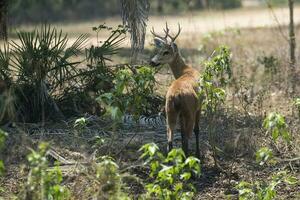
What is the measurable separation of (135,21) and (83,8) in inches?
796

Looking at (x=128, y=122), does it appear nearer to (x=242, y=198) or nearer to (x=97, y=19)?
(x=242, y=198)

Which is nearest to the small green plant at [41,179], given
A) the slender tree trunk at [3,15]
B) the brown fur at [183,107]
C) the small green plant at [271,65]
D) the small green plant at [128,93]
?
the small green plant at [128,93]

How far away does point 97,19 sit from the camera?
28000 mm

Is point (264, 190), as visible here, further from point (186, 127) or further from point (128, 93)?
point (128, 93)

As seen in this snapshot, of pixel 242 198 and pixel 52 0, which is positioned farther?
pixel 52 0

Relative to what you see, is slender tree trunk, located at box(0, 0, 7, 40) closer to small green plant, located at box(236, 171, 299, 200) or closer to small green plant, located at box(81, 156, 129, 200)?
small green plant, located at box(236, 171, 299, 200)

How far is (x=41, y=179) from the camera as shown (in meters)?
6.41

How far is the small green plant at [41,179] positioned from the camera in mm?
6215

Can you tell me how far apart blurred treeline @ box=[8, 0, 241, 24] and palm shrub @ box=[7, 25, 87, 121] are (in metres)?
17.0

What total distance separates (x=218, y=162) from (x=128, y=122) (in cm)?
163

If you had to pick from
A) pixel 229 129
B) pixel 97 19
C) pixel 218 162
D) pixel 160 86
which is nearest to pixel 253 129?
pixel 229 129

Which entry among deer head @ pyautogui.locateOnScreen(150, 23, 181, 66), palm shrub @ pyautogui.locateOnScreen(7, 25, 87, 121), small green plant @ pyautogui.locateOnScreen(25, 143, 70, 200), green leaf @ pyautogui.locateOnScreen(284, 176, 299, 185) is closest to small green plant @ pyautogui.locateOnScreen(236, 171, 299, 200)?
green leaf @ pyautogui.locateOnScreen(284, 176, 299, 185)

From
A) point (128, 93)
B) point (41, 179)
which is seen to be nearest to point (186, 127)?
point (128, 93)

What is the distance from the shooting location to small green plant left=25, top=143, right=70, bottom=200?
621 cm
